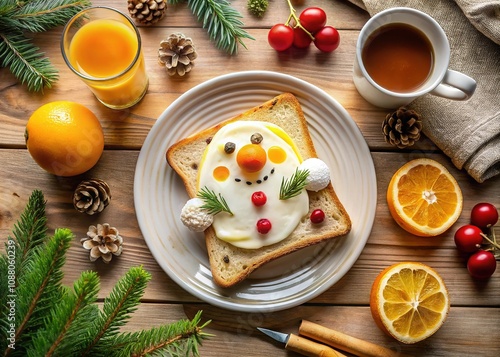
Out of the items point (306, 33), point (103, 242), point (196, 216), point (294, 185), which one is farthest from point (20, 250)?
point (306, 33)

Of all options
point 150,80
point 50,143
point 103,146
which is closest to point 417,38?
point 150,80

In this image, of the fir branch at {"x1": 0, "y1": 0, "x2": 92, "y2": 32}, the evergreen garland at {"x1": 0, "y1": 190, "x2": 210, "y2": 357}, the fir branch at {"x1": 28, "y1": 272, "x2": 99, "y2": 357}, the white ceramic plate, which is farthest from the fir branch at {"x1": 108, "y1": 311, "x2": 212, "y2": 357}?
the fir branch at {"x1": 0, "y1": 0, "x2": 92, "y2": 32}

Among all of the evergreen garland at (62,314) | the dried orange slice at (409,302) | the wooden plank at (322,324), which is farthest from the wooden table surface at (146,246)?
the evergreen garland at (62,314)

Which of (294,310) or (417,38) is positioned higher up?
(417,38)

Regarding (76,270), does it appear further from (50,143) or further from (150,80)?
(150,80)

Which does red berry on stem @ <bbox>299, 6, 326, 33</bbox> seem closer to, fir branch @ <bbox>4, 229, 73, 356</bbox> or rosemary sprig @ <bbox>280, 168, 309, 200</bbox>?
rosemary sprig @ <bbox>280, 168, 309, 200</bbox>

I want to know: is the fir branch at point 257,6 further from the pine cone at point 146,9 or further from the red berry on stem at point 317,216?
the red berry on stem at point 317,216
